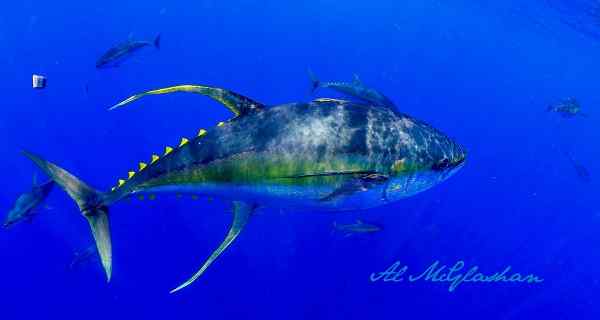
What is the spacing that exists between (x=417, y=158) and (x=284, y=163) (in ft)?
2.32

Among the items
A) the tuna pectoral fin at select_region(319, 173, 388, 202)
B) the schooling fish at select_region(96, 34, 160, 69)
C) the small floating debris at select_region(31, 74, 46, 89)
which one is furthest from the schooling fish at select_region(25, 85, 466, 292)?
the schooling fish at select_region(96, 34, 160, 69)

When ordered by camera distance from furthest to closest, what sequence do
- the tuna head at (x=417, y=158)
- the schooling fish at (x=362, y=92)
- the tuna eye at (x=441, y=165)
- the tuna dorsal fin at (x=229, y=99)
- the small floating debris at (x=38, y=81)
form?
1. the schooling fish at (x=362, y=92)
2. the small floating debris at (x=38, y=81)
3. the tuna eye at (x=441, y=165)
4. the tuna head at (x=417, y=158)
5. the tuna dorsal fin at (x=229, y=99)

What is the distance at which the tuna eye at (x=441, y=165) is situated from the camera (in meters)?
2.29

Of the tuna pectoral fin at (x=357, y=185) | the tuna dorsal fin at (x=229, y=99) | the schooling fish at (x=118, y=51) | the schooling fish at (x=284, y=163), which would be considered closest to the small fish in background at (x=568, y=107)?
the schooling fish at (x=284, y=163)

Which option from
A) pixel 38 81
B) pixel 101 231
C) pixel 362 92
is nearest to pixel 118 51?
pixel 38 81

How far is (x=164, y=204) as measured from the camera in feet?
31.2

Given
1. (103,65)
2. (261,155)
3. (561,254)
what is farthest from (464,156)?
(561,254)

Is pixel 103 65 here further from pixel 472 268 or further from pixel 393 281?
pixel 472 268

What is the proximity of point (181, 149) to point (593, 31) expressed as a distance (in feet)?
97.9

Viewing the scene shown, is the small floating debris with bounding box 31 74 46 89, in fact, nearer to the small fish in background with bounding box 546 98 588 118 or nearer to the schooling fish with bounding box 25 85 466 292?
the schooling fish with bounding box 25 85 466 292

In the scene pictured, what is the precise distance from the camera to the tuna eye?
229 centimetres

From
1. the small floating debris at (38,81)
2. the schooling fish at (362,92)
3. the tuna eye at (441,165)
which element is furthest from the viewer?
the schooling fish at (362,92)

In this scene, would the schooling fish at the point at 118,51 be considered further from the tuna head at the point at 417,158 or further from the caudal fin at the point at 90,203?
the tuna head at the point at 417,158

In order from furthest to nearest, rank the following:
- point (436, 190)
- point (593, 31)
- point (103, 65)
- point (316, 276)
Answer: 1. point (593, 31)
2. point (436, 190)
3. point (316, 276)
4. point (103, 65)
